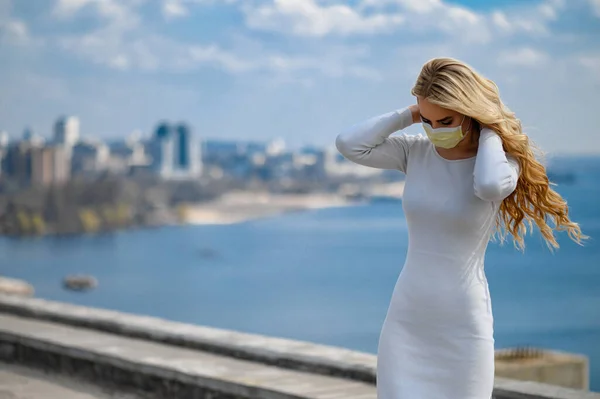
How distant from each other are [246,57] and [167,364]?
11931 cm

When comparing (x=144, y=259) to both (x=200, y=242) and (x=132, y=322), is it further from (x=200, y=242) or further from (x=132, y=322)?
(x=132, y=322)


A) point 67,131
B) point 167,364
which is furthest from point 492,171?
point 67,131

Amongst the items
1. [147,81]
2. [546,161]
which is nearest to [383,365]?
[546,161]

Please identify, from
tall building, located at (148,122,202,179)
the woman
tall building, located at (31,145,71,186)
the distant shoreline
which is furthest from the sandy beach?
the woman

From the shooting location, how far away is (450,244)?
2199 millimetres

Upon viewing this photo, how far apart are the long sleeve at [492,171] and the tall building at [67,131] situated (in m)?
87.9

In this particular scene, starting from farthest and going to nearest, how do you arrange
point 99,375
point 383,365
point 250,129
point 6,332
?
point 250,129 < point 6,332 < point 99,375 < point 383,365

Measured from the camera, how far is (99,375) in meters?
4.38

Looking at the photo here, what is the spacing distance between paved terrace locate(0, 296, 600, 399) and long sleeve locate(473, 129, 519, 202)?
134cm

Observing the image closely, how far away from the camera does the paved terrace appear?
12.1ft

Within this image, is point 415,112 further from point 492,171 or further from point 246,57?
point 246,57

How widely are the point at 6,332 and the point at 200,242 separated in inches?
2730

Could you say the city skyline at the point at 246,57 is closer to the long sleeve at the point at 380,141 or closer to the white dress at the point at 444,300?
the long sleeve at the point at 380,141

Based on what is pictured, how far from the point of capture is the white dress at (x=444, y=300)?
2.19 meters
